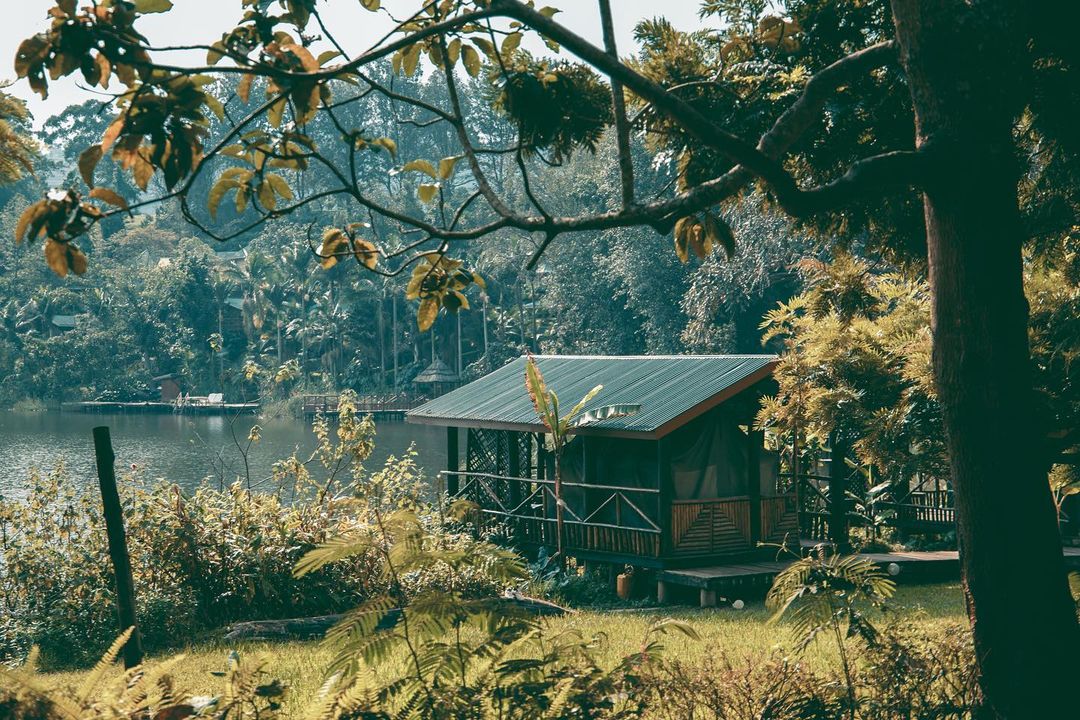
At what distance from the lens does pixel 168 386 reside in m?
75.1

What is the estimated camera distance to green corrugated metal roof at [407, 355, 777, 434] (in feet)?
56.6

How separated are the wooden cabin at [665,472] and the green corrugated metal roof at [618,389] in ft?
0.11

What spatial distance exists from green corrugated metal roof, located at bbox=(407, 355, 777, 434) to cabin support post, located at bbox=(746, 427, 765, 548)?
1.18 metres

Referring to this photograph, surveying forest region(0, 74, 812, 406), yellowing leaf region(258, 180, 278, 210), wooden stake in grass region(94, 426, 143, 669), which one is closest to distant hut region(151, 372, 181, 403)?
forest region(0, 74, 812, 406)

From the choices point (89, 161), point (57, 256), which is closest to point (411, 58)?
point (89, 161)

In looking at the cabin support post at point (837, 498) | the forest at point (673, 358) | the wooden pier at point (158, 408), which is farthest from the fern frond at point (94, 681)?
the wooden pier at point (158, 408)

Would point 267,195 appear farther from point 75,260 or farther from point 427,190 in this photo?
point 75,260

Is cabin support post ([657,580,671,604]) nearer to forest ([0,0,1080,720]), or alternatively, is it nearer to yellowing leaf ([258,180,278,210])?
forest ([0,0,1080,720])

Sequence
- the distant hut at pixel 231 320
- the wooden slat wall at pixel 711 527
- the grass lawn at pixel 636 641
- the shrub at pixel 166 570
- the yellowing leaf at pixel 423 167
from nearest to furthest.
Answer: the yellowing leaf at pixel 423 167 < the grass lawn at pixel 636 641 < the shrub at pixel 166 570 < the wooden slat wall at pixel 711 527 < the distant hut at pixel 231 320

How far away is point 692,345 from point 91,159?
4906 centimetres

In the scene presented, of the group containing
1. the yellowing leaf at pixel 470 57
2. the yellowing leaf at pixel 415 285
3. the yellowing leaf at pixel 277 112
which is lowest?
the yellowing leaf at pixel 415 285

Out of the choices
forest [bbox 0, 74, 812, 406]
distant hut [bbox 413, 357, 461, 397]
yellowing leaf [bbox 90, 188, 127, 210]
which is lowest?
yellowing leaf [bbox 90, 188, 127, 210]

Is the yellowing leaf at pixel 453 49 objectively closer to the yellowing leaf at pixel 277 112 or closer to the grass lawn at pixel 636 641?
the yellowing leaf at pixel 277 112

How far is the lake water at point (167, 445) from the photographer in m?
37.4
